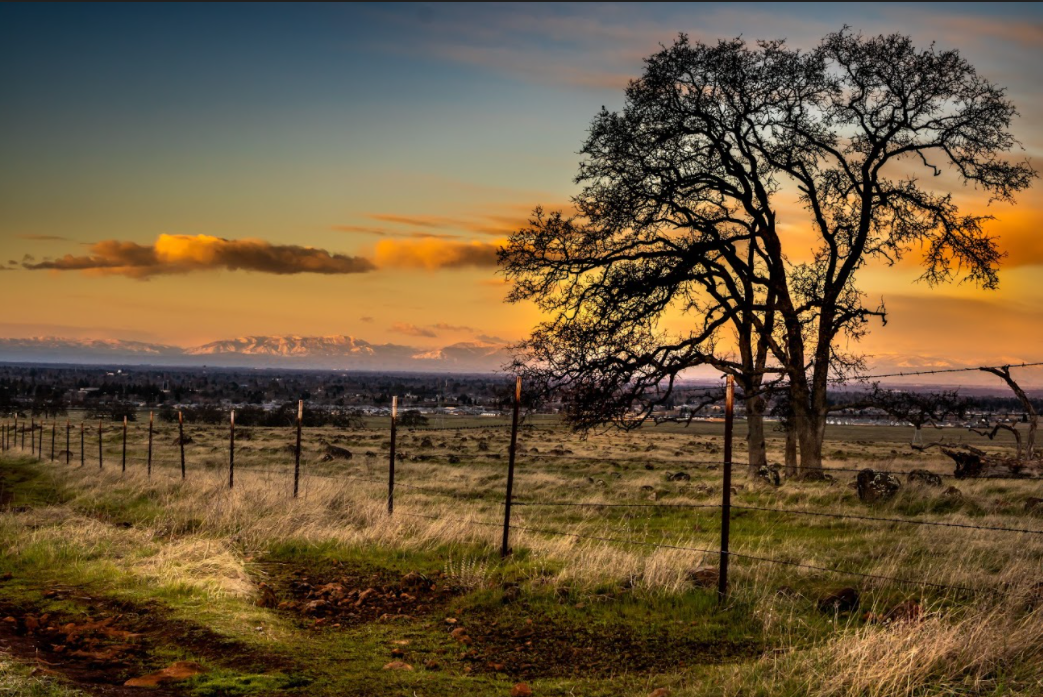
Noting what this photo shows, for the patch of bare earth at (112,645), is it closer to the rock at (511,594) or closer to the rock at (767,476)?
the rock at (511,594)

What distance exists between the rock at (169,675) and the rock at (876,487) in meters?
15.4

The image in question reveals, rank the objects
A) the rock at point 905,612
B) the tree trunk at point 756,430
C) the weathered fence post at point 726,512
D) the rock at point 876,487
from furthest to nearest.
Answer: the tree trunk at point 756,430 → the rock at point 876,487 → the weathered fence post at point 726,512 → the rock at point 905,612

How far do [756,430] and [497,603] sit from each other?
14873 mm

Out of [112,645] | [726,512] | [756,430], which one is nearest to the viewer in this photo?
[112,645]

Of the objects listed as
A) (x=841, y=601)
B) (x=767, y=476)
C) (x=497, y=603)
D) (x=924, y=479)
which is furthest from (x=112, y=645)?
(x=924, y=479)

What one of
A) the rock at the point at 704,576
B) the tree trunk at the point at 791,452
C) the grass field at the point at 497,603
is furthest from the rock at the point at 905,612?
the tree trunk at the point at 791,452

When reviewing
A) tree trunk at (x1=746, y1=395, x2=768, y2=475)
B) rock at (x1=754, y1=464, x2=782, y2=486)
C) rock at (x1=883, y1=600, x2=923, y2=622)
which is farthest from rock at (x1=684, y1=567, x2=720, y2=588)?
tree trunk at (x1=746, y1=395, x2=768, y2=475)

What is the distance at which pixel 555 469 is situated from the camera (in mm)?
36938

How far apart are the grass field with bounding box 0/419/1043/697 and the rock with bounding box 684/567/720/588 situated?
0.03 m

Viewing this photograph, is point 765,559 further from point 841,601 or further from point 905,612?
point 905,612

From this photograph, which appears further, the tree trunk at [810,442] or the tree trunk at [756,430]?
the tree trunk at [756,430]

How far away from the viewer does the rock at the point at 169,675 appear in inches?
270

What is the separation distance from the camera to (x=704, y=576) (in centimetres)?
976

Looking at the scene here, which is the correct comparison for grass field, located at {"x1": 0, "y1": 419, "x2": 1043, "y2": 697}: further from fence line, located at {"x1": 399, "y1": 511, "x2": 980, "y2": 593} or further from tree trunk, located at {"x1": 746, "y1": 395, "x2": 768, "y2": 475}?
tree trunk, located at {"x1": 746, "y1": 395, "x2": 768, "y2": 475}
